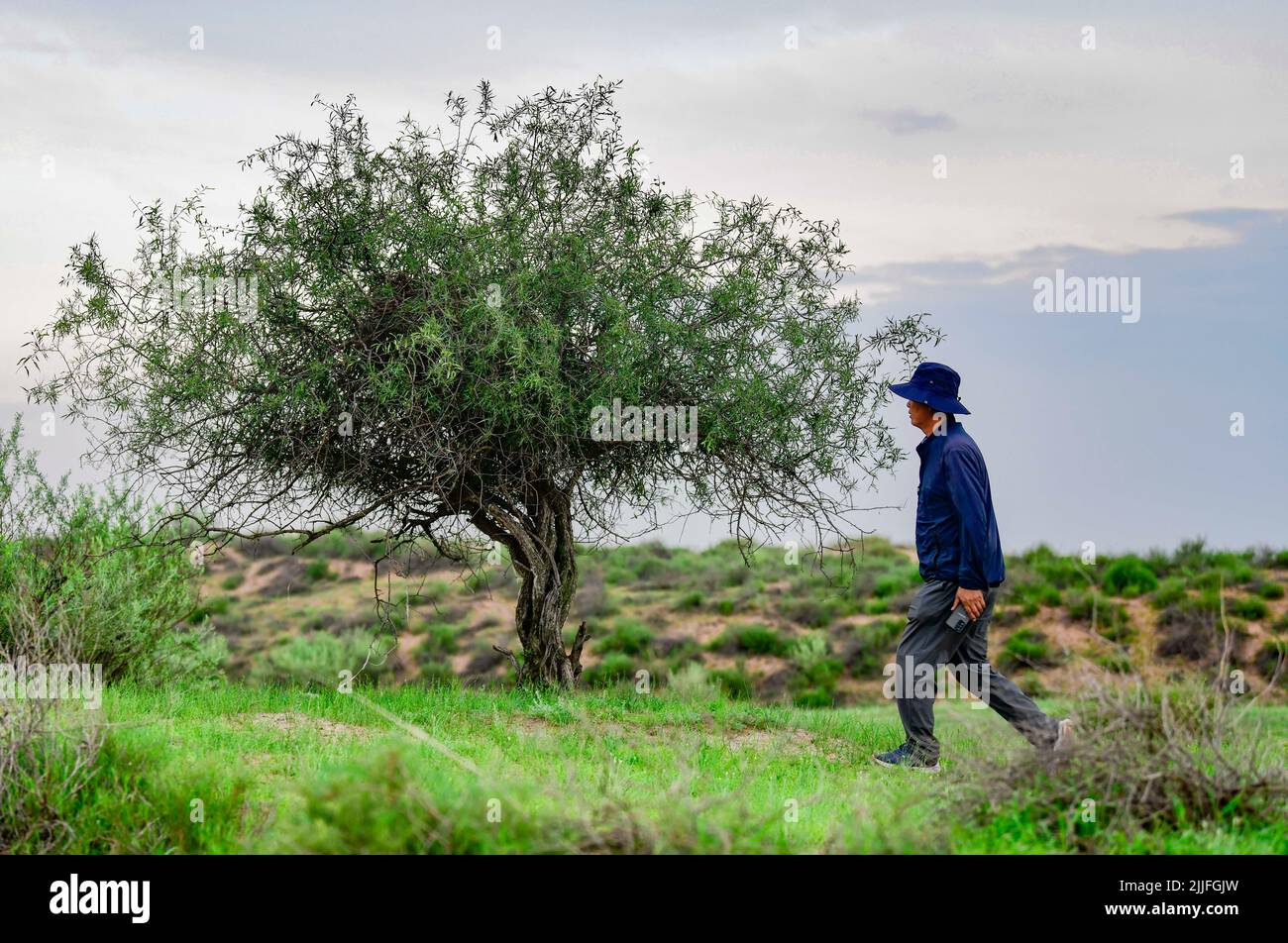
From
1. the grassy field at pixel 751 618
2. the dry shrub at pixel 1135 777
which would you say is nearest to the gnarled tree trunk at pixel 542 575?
the dry shrub at pixel 1135 777

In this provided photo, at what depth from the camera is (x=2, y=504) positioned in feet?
43.5

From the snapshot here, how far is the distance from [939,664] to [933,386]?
84.2 inches

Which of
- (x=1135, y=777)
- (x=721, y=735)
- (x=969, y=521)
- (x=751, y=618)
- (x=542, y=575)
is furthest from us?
(x=751, y=618)

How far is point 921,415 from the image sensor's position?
8.79 m

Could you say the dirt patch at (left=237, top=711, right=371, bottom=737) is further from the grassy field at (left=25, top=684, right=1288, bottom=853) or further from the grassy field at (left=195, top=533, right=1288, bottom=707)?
the grassy field at (left=195, top=533, right=1288, bottom=707)

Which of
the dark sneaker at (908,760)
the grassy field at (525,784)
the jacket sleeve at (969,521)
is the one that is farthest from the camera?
the dark sneaker at (908,760)

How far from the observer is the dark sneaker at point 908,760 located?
341 inches

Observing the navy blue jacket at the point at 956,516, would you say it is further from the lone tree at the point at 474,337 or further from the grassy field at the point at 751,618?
the grassy field at the point at 751,618

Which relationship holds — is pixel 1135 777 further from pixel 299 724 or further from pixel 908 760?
pixel 299 724

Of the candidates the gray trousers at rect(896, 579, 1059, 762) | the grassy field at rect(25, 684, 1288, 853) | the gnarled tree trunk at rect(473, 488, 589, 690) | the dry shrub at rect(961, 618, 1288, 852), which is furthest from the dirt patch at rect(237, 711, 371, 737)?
the dry shrub at rect(961, 618, 1288, 852)

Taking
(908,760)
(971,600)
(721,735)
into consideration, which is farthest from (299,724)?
(971,600)

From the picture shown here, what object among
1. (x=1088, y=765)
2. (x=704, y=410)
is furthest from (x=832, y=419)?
(x=1088, y=765)
